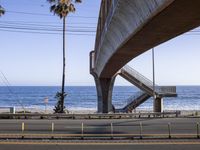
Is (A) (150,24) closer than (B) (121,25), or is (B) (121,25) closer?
(A) (150,24)

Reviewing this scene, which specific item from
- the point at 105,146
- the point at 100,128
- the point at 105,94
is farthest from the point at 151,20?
the point at 105,94

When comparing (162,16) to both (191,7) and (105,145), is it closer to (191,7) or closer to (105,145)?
(191,7)

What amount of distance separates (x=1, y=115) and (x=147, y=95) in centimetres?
2620

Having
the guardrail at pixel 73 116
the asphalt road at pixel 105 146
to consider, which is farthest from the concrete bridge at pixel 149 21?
the guardrail at pixel 73 116

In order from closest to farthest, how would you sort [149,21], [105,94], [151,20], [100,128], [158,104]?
[151,20]
[149,21]
[100,128]
[158,104]
[105,94]

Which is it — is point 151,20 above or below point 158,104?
above

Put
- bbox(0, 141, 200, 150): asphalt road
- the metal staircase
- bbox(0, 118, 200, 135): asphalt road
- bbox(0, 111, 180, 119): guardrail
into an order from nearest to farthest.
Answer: bbox(0, 141, 200, 150): asphalt road < bbox(0, 118, 200, 135): asphalt road < bbox(0, 111, 180, 119): guardrail < the metal staircase

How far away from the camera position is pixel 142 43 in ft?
68.7

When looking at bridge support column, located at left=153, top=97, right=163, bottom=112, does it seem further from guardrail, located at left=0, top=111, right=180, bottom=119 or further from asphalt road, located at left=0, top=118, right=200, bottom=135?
asphalt road, located at left=0, top=118, right=200, bottom=135

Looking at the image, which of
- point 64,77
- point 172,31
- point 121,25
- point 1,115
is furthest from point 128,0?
point 64,77

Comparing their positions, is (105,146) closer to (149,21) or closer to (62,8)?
(149,21)

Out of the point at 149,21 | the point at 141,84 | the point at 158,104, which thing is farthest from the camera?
the point at 141,84

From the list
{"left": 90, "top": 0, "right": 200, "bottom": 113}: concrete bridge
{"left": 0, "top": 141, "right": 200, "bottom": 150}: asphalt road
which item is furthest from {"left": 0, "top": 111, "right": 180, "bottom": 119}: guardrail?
{"left": 0, "top": 141, "right": 200, "bottom": 150}: asphalt road

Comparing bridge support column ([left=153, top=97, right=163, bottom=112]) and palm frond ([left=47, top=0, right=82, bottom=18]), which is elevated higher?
palm frond ([left=47, top=0, right=82, bottom=18])
